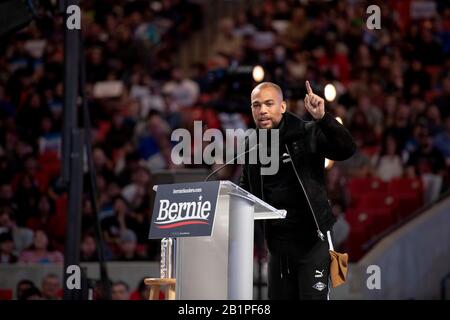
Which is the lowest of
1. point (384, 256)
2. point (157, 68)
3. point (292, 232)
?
point (384, 256)

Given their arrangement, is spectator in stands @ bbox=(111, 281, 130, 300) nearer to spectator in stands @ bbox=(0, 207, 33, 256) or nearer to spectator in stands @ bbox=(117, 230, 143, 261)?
spectator in stands @ bbox=(117, 230, 143, 261)

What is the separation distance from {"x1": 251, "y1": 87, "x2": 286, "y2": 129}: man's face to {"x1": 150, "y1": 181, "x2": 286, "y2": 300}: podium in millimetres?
695

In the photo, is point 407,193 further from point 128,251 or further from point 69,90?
point 69,90

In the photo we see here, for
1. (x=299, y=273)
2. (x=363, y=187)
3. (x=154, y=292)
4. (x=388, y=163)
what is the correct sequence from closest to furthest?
(x=154, y=292) → (x=299, y=273) → (x=363, y=187) → (x=388, y=163)

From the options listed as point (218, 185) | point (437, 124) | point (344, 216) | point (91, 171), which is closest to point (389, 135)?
point (437, 124)

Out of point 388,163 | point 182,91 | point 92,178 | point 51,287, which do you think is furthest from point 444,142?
point 92,178

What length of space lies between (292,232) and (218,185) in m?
0.91

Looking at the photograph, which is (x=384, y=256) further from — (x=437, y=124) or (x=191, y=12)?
(x=191, y=12)

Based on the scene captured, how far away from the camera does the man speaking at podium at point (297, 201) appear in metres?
7.02

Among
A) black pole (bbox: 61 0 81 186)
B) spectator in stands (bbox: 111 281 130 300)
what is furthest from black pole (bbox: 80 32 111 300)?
spectator in stands (bbox: 111 281 130 300)

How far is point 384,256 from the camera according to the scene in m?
12.2

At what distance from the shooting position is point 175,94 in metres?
16.2

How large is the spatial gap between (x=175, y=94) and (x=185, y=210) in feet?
32.0

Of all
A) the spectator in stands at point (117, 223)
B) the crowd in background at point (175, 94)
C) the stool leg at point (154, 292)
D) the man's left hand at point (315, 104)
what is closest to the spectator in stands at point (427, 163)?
the crowd in background at point (175, 94)
